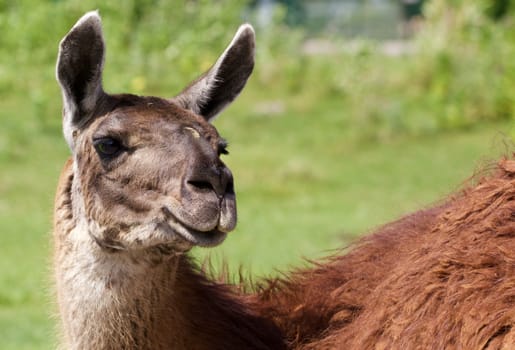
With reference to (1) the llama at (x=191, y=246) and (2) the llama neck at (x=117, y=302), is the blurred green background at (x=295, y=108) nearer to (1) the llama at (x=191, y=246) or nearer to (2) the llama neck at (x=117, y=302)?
(1) the llama at (x=191, y=246)

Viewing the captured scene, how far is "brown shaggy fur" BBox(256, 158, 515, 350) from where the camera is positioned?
142 inches

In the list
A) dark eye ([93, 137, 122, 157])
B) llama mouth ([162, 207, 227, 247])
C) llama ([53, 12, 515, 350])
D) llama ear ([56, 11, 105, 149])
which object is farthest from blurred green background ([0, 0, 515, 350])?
llama mouth ([162, 207, 227, 247])

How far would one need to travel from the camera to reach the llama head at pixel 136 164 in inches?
154

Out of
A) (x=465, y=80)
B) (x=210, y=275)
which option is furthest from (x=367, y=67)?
(x=210, y=275)

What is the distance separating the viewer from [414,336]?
12.2ft

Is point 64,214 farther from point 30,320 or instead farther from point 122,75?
point 122,75

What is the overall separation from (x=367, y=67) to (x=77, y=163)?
16325 mm

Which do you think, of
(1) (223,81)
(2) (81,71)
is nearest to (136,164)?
(2) (81,71)

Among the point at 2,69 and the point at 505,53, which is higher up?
the point at 2,69

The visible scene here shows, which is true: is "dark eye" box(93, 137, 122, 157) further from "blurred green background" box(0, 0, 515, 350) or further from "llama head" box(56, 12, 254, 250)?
"blurred green background" box(0, 0, 515, 350)

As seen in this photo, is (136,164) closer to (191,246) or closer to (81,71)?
(191,246)

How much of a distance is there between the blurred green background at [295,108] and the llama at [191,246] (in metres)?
8.17

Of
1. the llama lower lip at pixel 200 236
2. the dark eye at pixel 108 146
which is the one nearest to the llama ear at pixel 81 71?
the dark eye at pixel 108 146

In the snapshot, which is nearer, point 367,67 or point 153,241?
point 153,241
